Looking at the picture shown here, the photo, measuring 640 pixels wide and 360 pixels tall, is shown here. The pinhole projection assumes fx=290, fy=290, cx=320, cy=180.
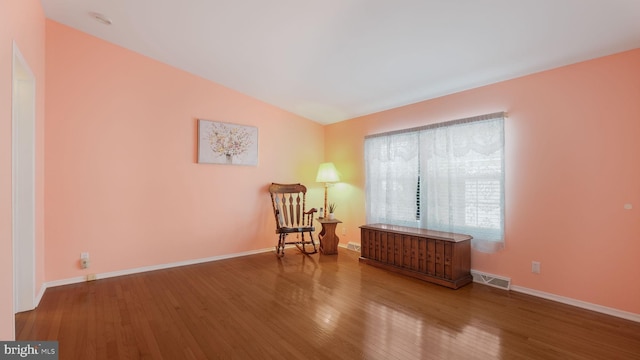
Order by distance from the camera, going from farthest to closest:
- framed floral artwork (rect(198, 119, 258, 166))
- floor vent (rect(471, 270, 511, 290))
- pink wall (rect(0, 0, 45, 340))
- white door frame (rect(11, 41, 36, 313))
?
framed floral artwork (rect(198, 119, 258, 166)) → floor vent (rect(471, 270, 511, 290)) → white door frame (rect(11, 41, 36, 313)) → pink wall (rect(0, 0, 45, 340))

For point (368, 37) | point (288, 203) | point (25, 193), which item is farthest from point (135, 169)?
point (368, 37)

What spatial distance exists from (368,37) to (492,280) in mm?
2958

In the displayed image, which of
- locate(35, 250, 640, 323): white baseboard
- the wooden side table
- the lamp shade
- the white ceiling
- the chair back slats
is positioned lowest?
locate(35, 250, 640, 323): white baseboard

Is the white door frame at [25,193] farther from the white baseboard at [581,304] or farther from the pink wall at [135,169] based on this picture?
the white baseboard at [581,304]

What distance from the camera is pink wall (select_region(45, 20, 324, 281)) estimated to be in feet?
10.7

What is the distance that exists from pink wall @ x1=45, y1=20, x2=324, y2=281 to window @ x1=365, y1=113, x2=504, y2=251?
6.32 ft

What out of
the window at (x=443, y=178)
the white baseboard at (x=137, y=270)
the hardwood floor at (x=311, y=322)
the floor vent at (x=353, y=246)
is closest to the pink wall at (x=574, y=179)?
the window at (x=443, y=178)

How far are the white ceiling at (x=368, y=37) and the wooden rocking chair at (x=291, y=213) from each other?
1.68m

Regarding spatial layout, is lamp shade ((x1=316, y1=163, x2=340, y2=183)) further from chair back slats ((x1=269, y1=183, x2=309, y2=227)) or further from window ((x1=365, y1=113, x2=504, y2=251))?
window ((x1=365, y1=113, x2=504, y2=251))

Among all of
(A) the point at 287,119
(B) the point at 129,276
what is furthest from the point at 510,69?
(B) the point at 129,276

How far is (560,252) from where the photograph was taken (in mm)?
2855

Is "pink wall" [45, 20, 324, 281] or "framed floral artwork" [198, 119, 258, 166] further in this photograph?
"framed floral artwork" [198, 119, 258, 166]

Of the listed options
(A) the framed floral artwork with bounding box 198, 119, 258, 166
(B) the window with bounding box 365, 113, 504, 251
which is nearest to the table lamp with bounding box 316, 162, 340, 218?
(B) the window with bounding box 365, 113, 504, 251

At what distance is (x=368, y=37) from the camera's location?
279cm
